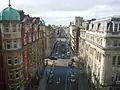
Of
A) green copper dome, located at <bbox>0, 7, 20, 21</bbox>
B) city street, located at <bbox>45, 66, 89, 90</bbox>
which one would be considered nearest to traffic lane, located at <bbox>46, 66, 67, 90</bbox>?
city street, located at <bbox>45, 66, 89, 90</bbox>

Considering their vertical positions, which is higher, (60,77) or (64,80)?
(60,77)

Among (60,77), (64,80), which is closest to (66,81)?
(64,80)

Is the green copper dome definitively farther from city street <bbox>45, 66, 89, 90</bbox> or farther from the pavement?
city street <bbox>45, 66, 89, 90</bbox>

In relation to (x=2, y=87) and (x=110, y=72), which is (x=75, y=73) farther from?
(x=2, y=87)

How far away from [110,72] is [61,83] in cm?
2432

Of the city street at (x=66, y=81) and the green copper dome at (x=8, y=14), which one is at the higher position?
the green copper dome at (x=8, y=14)

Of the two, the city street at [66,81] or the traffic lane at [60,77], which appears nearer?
the traffic lane at [60,77]

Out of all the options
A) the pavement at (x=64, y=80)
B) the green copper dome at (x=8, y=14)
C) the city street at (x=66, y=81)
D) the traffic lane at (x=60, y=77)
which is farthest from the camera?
the city street at (x=66, y=81)

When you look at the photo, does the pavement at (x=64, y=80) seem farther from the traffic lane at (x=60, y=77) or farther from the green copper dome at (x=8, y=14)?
the green copper dome at (x=8, y=14)

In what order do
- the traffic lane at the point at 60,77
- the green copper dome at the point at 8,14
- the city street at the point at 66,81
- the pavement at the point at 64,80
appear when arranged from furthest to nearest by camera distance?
the city street at the point at 66,81
the pavement at the point at 64,80
the traffic lane at the point at 60,77
the green copper dome at the point at 8,14

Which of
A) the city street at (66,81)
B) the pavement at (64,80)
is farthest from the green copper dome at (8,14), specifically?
the city street at (66,81)

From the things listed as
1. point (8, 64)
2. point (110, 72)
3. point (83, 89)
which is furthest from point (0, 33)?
point (83, 89)

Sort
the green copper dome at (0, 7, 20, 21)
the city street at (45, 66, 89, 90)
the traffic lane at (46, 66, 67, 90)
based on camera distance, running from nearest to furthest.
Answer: the green copper dome at (0, 7, 20, 21), the traffic lane at (46, 66, 67, 90), the city street at (45, 66, 89, 90)

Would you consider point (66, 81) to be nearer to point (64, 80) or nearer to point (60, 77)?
point (64, 80)
